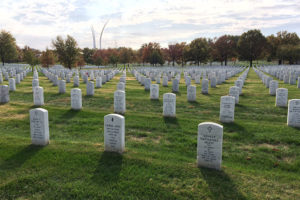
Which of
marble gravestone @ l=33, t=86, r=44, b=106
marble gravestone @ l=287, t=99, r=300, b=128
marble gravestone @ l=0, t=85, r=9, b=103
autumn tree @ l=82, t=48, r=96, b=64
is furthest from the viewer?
autumn tree @ l=82, t=48, r=96, b=64

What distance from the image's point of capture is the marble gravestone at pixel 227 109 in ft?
30.0

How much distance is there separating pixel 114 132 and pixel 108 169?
1120 mm

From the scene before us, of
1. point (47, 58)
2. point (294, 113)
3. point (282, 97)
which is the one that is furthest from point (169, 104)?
point (47, 58)

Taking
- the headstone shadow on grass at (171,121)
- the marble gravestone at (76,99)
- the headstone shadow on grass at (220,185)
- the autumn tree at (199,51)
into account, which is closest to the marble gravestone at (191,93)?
the headstone shadow on grass at (171,121)

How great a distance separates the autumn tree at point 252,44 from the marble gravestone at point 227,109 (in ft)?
217

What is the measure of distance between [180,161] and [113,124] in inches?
80.2

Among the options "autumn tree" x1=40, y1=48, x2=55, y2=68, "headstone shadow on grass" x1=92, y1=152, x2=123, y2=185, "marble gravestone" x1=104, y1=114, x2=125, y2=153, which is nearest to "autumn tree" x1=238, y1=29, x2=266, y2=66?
"autumn tree" x1=40, y1=48, x2=55, y2=68

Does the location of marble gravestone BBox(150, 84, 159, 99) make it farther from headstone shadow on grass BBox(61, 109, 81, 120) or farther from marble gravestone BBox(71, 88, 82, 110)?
headstone shadow on grass BBox(61, 109, 81, 120)

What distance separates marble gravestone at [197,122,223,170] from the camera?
5.41 m

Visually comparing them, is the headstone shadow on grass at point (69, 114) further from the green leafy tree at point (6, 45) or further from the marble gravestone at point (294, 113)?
the green leafy tree at point (6, 45)

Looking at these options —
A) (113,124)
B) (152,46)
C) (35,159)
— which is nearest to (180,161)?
(113,124)

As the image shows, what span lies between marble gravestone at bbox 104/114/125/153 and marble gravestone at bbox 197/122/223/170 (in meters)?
2.10

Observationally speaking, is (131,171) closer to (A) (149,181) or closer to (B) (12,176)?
(A) (149,181)

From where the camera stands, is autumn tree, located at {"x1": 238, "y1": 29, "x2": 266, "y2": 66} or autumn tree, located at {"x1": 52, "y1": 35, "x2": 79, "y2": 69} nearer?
autumn tree, located at {"x1": 52, "y1": 35, "x2": 79, "y2": 69}
